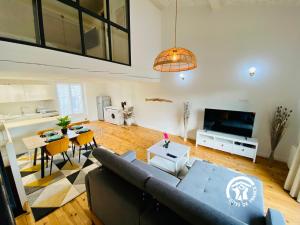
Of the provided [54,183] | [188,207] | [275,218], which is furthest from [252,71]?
[54,183]

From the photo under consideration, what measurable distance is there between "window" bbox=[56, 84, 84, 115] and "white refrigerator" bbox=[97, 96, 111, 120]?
754 mm

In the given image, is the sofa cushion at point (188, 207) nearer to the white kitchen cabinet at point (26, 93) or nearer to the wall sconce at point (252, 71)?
the wall sconce at point (252, 71)

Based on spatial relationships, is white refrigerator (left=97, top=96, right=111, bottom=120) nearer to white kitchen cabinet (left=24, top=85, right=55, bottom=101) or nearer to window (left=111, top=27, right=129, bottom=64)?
white kitchen cabinet (left=24, top=85, right=55, bottom=101)

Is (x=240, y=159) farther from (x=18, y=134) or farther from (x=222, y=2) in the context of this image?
(x=18, y=134)

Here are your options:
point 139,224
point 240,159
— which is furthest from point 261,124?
point 139,224

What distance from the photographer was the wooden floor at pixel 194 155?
1.80 meters

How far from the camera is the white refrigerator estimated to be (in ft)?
21.4

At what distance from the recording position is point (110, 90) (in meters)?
6.67

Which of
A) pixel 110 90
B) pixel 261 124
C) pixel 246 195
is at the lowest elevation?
pixel 246 195

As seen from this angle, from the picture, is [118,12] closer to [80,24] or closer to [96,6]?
[96,6]

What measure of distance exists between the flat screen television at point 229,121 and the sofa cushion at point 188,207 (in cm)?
284

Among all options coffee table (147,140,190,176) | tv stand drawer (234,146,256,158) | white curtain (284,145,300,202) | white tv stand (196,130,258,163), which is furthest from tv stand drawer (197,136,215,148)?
white curtain (284,145,300,202)

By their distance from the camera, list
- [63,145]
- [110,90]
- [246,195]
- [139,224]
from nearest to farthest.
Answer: [139,224]
[246,195]
[63,145]
[110,90]

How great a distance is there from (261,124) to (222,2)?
2979 millimetres
